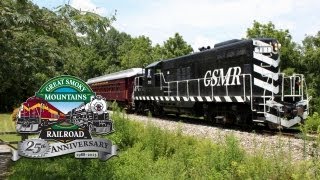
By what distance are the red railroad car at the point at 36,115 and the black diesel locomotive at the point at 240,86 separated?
1027 centimetres

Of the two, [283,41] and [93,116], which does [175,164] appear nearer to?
[93,116]

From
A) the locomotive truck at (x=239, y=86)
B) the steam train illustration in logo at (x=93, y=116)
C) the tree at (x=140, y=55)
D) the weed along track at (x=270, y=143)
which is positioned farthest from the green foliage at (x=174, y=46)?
the steam train illustration in logo at (x=93, y=116)

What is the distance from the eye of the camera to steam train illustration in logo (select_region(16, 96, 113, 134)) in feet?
24.2

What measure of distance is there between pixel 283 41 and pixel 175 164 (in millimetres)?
30789

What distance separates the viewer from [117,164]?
1088 centimetres

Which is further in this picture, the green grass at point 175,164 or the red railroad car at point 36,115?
the green grass at point 175,164

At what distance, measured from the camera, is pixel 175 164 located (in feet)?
29.7

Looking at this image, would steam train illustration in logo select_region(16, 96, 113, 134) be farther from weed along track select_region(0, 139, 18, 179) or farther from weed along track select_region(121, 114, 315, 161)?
weed along track select_region(0, 139, 18, 179)

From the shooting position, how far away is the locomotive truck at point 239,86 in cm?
1659

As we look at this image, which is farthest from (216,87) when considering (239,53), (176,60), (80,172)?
(80,172)

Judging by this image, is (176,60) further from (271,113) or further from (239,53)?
(271,113)

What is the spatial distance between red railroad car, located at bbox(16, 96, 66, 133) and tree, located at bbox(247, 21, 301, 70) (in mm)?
30081

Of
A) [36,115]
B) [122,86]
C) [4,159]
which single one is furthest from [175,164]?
[122,86]

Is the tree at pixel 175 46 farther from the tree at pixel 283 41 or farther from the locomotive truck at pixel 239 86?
the locomotive truck at pixel 239 86
